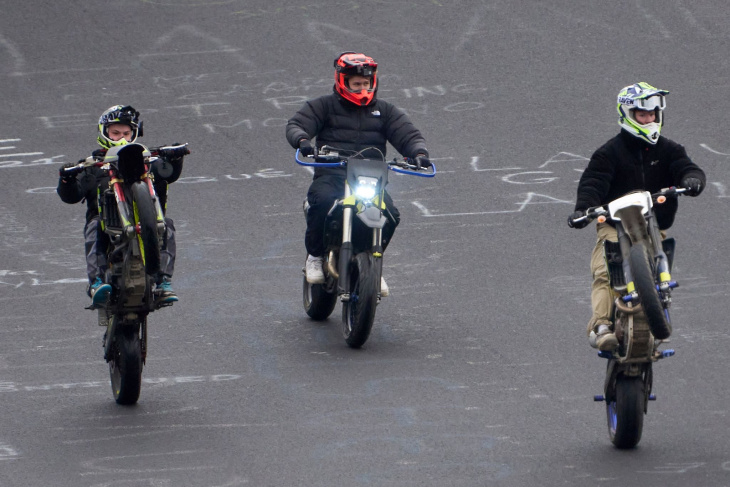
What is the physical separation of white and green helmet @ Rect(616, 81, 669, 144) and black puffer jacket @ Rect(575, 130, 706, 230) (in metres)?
0.08

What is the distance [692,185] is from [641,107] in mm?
541

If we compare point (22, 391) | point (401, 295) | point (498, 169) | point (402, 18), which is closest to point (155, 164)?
point (22, 391)

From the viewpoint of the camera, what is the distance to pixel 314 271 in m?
11.4

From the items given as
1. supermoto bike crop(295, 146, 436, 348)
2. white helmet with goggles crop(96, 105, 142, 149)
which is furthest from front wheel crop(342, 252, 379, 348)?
white helmet with goggles crop(96, 105, 142, 149)

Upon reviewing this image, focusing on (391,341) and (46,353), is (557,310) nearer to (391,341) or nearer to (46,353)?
(391,341)

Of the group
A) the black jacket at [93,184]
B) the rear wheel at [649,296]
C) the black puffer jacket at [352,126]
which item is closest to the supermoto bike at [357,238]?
the black puffer jacket at [352,126]

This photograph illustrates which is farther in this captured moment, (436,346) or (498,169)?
(498,169)

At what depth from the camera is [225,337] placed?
11156mm

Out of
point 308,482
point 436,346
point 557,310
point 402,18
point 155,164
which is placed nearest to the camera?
point 308,482

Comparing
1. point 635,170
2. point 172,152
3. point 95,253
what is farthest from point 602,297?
point 95,253

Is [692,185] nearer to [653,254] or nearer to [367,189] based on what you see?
[653,254]

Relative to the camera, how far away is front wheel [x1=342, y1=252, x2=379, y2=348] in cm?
1055

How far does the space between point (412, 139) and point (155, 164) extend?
8.75 feet

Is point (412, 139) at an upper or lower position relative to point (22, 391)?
upper
